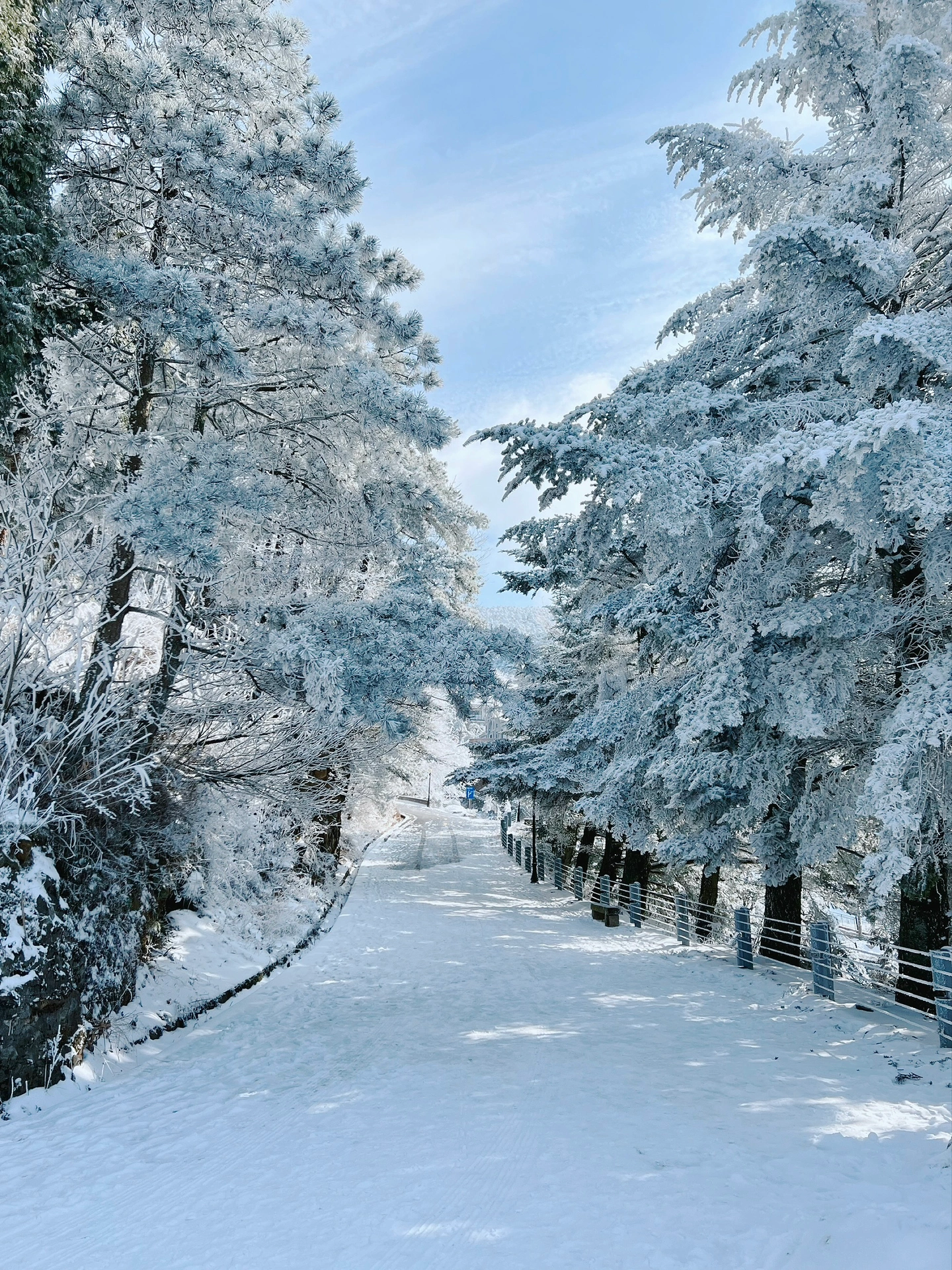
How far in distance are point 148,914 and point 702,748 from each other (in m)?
7.62

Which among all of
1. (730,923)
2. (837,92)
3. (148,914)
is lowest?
(730,923)

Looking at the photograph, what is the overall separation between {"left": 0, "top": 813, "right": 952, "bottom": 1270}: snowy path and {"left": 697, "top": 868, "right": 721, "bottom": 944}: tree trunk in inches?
167

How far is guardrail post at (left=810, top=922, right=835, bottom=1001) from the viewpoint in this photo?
934 cm

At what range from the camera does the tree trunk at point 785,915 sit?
11.4m

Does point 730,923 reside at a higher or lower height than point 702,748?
lower

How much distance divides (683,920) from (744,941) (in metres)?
2.36

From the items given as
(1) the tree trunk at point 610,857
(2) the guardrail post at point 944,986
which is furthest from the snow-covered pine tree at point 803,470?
(1) the tree trunk at point 610,857

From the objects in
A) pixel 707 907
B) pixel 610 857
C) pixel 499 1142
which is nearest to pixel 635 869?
pixel 610 857

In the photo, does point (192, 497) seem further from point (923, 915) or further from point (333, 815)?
point (333, 815)

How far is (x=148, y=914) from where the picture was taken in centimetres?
960

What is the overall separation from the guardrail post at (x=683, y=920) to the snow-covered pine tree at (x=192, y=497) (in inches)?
284

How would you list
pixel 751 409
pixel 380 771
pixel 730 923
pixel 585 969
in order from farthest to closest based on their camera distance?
pixel 380 771 → pixel 730 923 → pixel 585 969 → pixel 751 409

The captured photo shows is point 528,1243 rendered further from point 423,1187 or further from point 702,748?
point 702,748

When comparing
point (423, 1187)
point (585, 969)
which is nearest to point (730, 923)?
point (585, 969)
